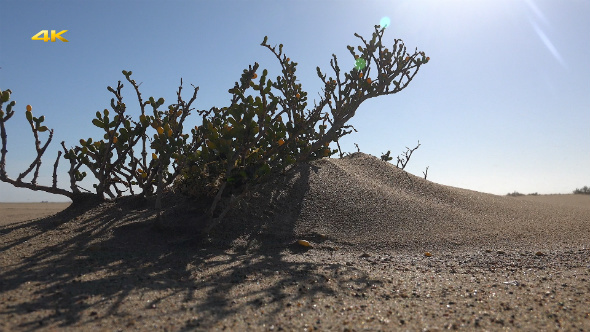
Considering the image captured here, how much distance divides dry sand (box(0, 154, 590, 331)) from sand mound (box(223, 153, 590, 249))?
0.02 meters

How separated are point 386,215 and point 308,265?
1925 mm

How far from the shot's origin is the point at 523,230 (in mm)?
5473

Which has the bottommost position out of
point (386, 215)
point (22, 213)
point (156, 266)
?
point (156, 266)

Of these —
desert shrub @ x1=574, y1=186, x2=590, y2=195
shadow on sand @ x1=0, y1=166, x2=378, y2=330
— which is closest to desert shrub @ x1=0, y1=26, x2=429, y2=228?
shadow on sand @ x1=0, y1=166, x2=378, y2=330

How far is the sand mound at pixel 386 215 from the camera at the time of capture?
15.6 feet

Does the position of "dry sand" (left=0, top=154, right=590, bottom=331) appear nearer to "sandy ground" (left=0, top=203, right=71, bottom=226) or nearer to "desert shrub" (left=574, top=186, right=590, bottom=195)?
"sandy ground" (left=0, top=203, right=71, bottom=226)

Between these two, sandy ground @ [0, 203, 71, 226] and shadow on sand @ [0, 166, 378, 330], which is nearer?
shadow on sand @ [0, 166, 378, 330]

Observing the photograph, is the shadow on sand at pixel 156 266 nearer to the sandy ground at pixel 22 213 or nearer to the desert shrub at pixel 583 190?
the sandy ground at pixel 22 213

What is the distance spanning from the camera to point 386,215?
17.4 ft

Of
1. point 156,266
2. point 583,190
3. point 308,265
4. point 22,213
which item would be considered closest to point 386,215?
point 308,265

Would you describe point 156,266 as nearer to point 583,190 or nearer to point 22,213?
point 22,213

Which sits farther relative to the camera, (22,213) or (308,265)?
(22,213)

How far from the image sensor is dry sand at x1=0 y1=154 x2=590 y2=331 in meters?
2.48

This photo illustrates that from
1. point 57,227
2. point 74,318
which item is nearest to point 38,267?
point 74,318
